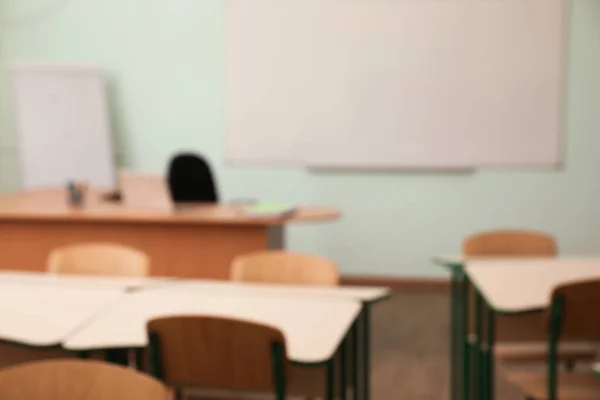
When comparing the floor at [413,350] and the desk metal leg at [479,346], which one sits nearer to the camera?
the desk metal leg at [479,346]

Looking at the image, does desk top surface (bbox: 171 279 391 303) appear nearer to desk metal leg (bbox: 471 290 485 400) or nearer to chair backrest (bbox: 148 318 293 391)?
desk metal leg (bbox: 471 290 485 400)

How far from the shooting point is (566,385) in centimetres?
284

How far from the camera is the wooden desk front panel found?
4.27 metres

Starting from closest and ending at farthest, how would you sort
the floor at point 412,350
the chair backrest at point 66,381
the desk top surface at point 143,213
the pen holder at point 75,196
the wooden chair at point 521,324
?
the chair backrest at point 66,381
the wooden chair at point 521,324
the floor at point 412,350
the desk top surface at point 143,213
the pen holder at point 75,196

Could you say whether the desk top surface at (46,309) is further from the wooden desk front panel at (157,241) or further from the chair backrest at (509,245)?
the chair backrest at (509,245)

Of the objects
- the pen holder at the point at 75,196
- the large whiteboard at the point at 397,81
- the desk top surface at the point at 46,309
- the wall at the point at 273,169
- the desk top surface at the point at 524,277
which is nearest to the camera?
the desk top surface at the point at 46,309

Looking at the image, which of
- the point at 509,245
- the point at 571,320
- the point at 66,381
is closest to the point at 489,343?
the point at 571,320

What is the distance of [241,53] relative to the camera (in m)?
6.16

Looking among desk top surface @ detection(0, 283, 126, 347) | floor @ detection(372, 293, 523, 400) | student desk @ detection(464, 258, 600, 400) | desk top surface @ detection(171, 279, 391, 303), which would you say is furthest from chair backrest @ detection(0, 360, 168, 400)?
floor @ detection(372, 293, 523, 400)

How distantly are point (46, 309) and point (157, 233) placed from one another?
5.42 feet

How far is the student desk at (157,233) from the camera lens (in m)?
4.26

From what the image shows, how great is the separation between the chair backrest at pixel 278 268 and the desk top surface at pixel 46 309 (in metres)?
0.50

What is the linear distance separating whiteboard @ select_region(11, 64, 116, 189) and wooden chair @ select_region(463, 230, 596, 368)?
3431mm

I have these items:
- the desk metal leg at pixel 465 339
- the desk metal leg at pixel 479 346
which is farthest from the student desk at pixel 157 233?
the desk metal leg at pixel 479 346
